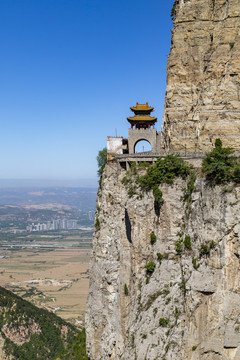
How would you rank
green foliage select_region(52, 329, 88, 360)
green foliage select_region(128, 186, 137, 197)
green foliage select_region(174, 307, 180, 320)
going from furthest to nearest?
green foliage select_region(52, 329, 88, 360) < green foliage select_region(128, 186, 137, 197) < green foliage select_region(174, 307, 180, 320)

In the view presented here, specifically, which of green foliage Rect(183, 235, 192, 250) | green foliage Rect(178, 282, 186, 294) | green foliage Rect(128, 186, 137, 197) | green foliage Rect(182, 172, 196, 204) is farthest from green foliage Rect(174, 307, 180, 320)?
green foliage Rect(128, 186, 137, 197)

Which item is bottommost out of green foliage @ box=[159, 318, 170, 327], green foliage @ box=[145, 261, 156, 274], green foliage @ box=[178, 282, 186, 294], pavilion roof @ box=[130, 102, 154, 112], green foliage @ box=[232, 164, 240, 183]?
green foliage @ box=[159, 318, 170, 327]

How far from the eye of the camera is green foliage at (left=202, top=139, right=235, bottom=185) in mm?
28938

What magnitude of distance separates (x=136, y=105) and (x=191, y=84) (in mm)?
8406

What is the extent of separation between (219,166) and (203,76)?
12625mm

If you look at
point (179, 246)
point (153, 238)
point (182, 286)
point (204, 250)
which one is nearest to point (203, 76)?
point (153, 238)

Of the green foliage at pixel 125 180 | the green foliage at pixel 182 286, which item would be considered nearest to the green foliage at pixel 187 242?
the green foliage at pixel 182 286

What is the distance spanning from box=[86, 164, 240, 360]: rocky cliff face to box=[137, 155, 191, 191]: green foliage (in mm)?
821

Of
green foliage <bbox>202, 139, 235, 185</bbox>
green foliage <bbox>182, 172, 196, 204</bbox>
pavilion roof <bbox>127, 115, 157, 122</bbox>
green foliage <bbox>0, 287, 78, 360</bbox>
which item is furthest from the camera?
green foliage <bbox>0, 287, 78, 360</bbox>

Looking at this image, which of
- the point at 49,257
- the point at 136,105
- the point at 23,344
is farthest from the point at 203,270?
the point at 49,257

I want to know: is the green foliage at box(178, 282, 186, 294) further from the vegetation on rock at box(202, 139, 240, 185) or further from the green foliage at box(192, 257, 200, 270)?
the vegetation on rock at box(202, 139, 240, 185)

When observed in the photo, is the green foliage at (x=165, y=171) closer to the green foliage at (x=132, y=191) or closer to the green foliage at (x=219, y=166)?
the green foliage at (x=132, y=191)

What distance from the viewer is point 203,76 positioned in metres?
37.5

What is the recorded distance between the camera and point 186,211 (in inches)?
1282
